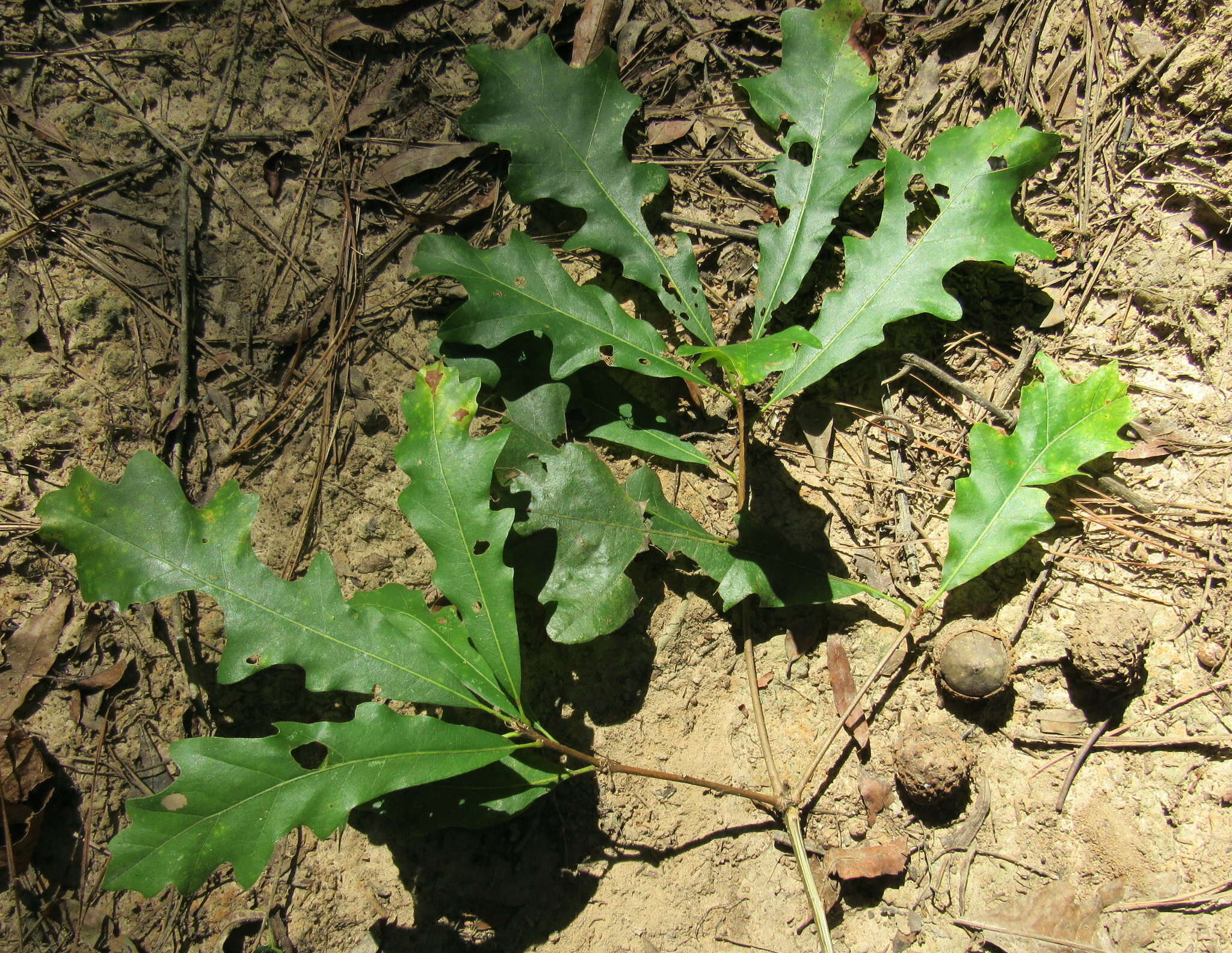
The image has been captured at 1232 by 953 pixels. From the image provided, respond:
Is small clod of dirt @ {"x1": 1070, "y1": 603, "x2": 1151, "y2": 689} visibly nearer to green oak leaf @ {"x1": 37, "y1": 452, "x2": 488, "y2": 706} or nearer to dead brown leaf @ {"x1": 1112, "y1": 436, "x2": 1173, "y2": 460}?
dead brown leaf @ {"x1": 1112, "y1": 436, "x2": 1173, "y2": 460}

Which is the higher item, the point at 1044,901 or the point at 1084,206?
the point at 1084,206

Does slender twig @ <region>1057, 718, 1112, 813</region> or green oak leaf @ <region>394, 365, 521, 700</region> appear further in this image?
slender twig @ <region>1057, 718, 1112, 813</region>

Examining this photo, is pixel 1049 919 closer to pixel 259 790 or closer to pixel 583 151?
pixel 259 790

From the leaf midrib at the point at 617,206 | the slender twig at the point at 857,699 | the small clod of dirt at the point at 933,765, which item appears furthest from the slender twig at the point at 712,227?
the small clod of dirt at the point at 933,765

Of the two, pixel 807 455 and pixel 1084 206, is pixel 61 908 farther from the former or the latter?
pixel 1084 206

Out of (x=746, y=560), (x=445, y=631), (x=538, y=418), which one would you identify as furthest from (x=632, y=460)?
(x=445, y=631)

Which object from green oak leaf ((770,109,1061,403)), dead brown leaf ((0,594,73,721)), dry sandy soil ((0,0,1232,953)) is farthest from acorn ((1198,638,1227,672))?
dead brown leaf ((0,594,73,721))

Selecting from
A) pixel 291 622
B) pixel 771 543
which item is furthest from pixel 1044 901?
pixel 291 622
